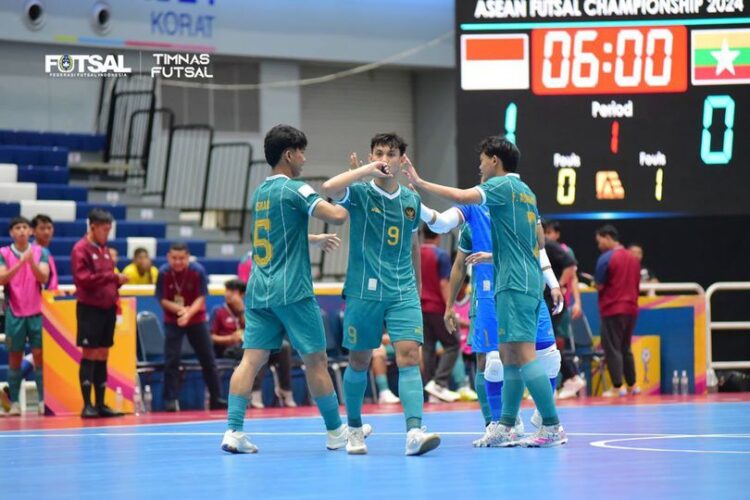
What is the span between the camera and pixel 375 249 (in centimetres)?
834

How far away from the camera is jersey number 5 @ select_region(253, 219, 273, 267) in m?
8.42

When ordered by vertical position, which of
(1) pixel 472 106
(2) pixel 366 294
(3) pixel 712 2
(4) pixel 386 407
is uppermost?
(3) pixel 712 2

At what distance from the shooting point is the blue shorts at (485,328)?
9.20 m

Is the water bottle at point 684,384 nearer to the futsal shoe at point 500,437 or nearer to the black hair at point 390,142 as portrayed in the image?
the futsal shoe at point 500,437

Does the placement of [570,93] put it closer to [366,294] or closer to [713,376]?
[713,376]

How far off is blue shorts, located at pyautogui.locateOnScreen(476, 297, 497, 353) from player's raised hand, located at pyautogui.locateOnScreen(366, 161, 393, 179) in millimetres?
1415

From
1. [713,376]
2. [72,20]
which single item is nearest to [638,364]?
[713,376]

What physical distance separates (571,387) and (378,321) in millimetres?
7772

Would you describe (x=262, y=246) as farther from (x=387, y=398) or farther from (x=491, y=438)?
(x=387, y=398)

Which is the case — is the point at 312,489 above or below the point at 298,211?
below

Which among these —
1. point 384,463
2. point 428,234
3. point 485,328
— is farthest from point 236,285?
point 384,463

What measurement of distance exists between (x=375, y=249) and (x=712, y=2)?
9.58 metres

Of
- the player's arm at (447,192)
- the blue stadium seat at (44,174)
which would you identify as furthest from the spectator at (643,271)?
the player's arm at (447,192)

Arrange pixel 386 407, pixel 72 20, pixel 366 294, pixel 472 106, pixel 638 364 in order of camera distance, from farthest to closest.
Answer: pixel 72 20
pixel 638 364
pixel 472 106
pixel 386 407
pixel 366 294
